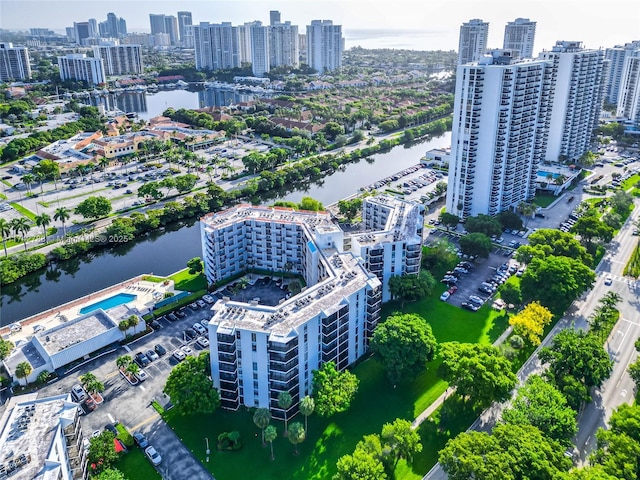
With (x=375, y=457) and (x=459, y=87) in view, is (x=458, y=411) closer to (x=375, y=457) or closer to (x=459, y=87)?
(x=375, y=457)

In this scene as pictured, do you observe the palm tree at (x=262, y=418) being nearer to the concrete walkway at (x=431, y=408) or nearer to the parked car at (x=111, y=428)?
the parked car at (x=111, y=428)

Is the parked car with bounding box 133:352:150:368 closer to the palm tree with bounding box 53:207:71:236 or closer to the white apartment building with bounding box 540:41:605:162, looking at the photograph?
the palm tree with bounding box 53:207:71:236

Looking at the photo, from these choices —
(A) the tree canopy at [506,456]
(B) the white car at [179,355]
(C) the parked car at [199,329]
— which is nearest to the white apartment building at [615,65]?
(A) the tree canopy at [506,456]

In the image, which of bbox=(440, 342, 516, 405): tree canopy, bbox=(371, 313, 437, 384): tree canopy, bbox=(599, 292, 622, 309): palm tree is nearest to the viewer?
bbox=(440, 342, 516, 405): tree canopy

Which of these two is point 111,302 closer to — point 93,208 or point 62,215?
point 62,215

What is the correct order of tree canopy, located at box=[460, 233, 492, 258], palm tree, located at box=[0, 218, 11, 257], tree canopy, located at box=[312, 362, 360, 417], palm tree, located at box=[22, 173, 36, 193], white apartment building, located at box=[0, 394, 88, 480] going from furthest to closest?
palm tree, located at box=[22, 173, 36, 193], palm tree, located at box=[0, 218, 11, 257], tree canopy, located at box=[460, 233, 492, 258], tree canopy, located at box=[312, 362, 360, 417], white apartment building, located at box=[0, 394, 88, 480]

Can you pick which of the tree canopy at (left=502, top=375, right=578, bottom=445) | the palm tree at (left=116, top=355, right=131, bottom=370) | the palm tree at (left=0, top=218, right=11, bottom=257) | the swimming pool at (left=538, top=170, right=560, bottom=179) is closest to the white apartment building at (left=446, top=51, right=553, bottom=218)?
the swimming pool at (left=538, top=170, right=560, bottom=179)

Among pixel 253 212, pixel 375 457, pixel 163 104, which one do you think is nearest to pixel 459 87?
pixel 253 212
